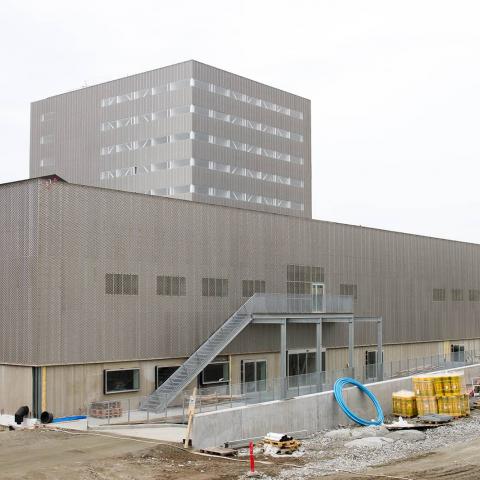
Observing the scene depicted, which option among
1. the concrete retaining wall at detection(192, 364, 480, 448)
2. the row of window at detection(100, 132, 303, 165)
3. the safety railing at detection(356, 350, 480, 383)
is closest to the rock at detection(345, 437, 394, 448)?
the concrete retaining wall at detection(192, 364, 480, 448)

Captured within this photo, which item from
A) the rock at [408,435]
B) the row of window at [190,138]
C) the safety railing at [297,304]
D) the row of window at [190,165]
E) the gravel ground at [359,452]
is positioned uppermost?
the row of window at [190,138]

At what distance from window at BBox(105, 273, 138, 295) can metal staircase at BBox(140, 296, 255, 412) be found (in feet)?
15.5

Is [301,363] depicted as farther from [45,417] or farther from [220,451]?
[220,451]

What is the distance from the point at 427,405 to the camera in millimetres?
43344

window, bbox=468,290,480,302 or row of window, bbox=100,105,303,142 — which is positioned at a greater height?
row of window, bbox=100,105,303,142

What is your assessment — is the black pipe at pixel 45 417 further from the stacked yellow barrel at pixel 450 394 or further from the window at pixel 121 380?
the stacked yellow barrel at pixel 450 394

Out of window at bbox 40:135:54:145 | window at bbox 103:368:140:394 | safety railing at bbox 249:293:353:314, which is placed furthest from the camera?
window at bbox 40:135:54:145

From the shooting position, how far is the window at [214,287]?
45.3 meters

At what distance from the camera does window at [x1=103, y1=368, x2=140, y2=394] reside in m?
39.6

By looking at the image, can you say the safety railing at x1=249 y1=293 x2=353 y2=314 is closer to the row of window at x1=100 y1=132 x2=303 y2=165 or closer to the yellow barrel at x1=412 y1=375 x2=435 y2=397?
the yellow barrel at x1=412 y1=375 x2=435 y2=397

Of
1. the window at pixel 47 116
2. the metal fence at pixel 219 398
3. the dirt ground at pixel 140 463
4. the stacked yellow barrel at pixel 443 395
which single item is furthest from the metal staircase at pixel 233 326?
the window at pixel 47 116

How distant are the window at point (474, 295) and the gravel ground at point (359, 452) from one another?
30.4 m

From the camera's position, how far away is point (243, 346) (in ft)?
155

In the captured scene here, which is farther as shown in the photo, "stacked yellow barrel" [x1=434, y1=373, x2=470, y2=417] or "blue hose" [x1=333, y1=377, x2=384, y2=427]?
"stacked yellow barrel" [x1=434, y1=373, x2=470, y2=417]
